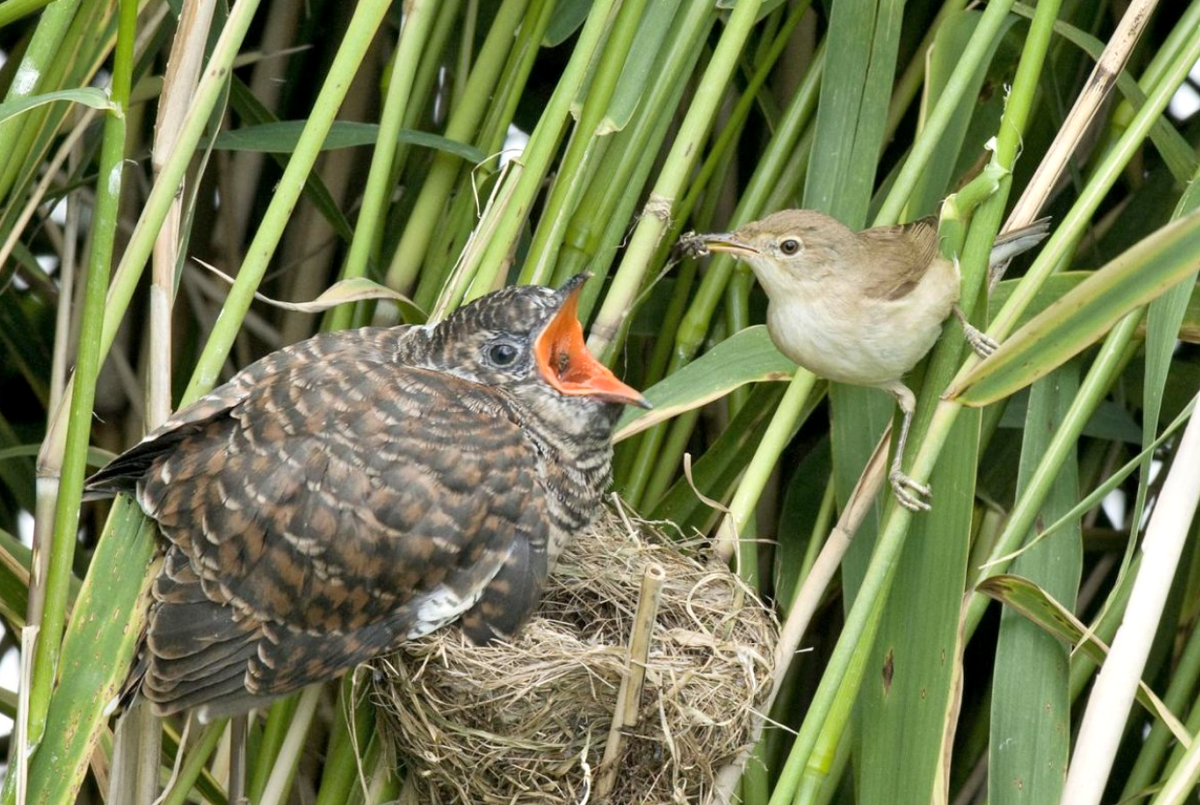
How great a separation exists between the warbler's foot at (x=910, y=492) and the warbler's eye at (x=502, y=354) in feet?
1.83

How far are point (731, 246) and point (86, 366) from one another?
27.5 inches

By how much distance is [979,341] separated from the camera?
4.25ft

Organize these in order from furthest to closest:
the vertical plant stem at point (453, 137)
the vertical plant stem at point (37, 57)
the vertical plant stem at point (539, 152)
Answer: the vertical plant stem at point (453, 137)
the vertical plant stem at point (539, 152)
the vertical plant stem at point (37, 57)

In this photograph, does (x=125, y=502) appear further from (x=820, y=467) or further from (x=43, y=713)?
(x=820, y=467)

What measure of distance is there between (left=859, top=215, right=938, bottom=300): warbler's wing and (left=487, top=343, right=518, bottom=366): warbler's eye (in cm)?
42

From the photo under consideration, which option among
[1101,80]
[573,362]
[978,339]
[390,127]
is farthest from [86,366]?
[1101,80]

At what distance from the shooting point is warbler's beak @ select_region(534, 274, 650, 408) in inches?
58.5

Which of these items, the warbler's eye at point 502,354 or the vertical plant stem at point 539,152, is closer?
the vertical plant stem at point 539,152

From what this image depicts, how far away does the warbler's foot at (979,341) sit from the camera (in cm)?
128

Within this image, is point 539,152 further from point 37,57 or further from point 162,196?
point 37,57

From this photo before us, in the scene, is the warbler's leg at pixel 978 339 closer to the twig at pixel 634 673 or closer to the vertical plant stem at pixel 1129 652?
the vertical plant stem at pixel 1129 652

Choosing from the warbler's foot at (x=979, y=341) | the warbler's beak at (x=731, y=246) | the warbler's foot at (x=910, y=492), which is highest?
the warbler's foot at (x=979, y=341)

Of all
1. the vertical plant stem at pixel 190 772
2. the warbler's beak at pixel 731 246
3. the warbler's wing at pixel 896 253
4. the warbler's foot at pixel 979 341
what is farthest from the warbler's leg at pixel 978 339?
the vertical plant stem at pixel 190 772

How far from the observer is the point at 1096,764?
1102 millimetres
